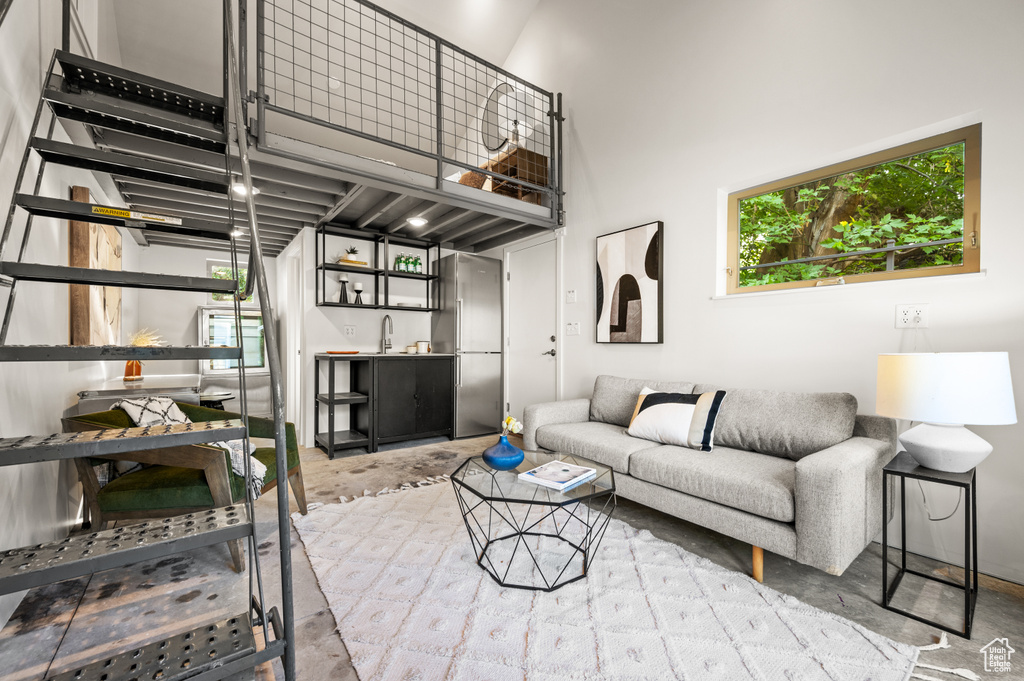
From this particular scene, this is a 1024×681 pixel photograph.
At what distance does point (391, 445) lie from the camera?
4.39 meters

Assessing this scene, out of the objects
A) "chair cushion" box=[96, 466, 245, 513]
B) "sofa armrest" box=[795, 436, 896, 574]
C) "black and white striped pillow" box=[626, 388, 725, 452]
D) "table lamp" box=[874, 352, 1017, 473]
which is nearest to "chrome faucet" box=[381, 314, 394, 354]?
"chair cushion" box=[96, 466, 245, 513]

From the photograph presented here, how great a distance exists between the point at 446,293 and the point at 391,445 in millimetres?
1715

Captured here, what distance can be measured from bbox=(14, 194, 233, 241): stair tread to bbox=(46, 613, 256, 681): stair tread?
1181mm

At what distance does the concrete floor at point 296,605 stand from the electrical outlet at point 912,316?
1.12m

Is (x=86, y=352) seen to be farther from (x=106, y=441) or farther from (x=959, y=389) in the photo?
(x=959, y=389)

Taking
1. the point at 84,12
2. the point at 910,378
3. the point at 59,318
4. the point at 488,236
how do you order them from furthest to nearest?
the point at 488,236 < the point at 84,12 < the point at 59,318 < the point at 910,378

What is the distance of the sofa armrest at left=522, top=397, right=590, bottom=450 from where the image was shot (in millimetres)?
3121

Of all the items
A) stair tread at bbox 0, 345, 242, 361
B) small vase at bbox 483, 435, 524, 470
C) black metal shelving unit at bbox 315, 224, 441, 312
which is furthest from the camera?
black metal shelving unit at bbox 315, 224, 441, 312

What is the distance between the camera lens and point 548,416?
3166 millimetres

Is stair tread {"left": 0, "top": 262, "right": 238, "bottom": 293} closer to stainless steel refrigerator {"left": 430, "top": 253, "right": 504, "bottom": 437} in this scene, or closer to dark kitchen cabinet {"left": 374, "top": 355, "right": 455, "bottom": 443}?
dark kitchen cabinet {"left": 374, "top": 355, "right": 455, "bottom": 443}

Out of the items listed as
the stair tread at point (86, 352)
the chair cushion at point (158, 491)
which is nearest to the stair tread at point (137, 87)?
the stair tread at point (86, 352)

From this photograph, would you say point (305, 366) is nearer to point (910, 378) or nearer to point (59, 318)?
point (59, 318)

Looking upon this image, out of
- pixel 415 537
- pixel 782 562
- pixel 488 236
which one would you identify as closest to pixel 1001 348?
pixel 782 562

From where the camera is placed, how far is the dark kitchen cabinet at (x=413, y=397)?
4254mm
